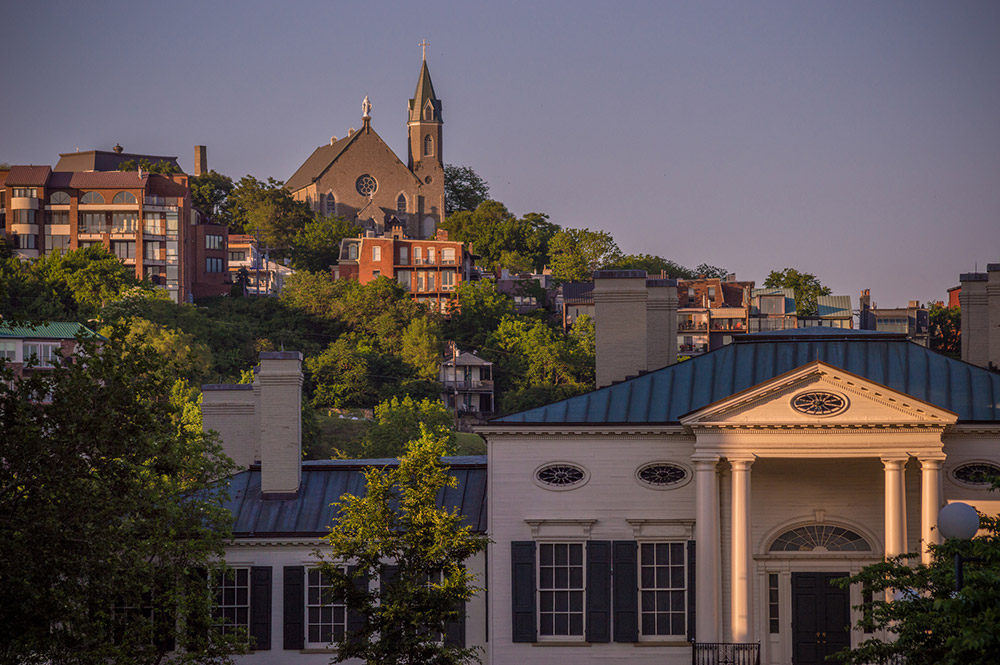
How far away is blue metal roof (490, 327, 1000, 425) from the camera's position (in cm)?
3888

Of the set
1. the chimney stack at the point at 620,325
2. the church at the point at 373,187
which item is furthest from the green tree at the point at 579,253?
the chimney stack at the point at 620,325

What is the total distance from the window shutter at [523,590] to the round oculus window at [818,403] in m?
7.10

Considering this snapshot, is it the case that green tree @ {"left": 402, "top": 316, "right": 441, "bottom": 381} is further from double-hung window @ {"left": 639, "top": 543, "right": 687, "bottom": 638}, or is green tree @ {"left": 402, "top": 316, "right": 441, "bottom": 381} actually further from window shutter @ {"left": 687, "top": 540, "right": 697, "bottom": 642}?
window shutter @ {"left": 687, "top": 540, "right": 697, "bottom": 642}

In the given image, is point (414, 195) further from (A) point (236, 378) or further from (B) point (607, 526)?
(B) point (607, 526)

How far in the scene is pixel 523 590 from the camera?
38.3 meters

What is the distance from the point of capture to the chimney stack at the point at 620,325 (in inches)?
1683

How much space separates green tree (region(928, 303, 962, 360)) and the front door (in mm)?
96170

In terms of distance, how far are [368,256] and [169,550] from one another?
4440 inches

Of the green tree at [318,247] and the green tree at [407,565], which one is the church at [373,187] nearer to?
the green tree at [318,247]

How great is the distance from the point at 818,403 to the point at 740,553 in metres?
3.94

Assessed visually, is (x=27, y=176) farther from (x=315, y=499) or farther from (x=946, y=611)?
(x=946, y=611)

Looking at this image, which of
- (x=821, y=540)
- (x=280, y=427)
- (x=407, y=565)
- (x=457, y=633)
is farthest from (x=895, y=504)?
(x=280, y=427)

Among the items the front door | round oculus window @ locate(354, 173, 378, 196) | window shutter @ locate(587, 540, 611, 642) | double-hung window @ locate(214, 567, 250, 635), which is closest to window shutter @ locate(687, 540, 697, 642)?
window shutter @ locate(587, 540, 611, 642)

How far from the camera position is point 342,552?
109 feet
